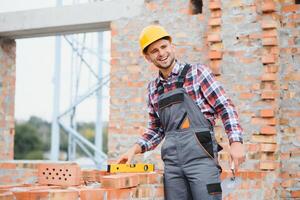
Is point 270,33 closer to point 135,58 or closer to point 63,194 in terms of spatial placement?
point 135,58

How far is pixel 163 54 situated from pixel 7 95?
5192mm

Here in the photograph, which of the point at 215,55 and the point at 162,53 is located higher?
the point at 215,55

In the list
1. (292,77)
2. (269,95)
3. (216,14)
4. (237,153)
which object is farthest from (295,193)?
(237,153)

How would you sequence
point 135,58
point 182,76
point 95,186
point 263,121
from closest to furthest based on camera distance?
point 182,76
point 95,186
point 263,121
point 135,58

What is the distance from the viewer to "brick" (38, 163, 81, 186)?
3.30 m

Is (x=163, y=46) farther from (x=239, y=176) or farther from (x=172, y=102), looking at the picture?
(x=239, y=176)

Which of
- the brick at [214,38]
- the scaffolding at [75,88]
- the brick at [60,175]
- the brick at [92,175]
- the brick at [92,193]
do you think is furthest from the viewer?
the scaffolding at [75,88]

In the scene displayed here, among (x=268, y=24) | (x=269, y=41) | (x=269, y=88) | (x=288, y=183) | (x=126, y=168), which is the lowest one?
(x=288, y=183)

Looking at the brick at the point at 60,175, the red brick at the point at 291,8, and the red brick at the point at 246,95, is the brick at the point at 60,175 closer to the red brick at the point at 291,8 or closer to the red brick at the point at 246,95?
the red brick at the point at 246,95

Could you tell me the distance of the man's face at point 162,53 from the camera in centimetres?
307

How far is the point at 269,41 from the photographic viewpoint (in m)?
5.36

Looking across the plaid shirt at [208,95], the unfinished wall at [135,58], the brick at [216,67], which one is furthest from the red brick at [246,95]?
the plaid shirt at [208,95]

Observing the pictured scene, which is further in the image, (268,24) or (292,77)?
(292,77)

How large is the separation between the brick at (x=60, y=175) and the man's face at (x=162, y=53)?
935 millimetres
